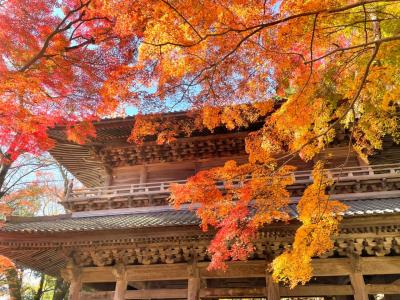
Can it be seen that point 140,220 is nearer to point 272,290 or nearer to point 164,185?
point 164,185

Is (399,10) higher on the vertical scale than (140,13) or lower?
lower

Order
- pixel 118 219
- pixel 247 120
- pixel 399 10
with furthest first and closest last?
1. pixel 247 120
2. pixel 118 219
3. pixel 399 10

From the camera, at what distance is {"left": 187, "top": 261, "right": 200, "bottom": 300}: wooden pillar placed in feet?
25.9

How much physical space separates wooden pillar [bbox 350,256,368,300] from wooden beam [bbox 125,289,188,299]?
3.94 meters

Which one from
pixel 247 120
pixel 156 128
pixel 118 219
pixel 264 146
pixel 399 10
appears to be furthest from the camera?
pixel 156 128

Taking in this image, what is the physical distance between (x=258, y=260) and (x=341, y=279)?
3236 millimetres

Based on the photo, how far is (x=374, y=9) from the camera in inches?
263

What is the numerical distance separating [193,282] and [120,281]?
195 centimetres

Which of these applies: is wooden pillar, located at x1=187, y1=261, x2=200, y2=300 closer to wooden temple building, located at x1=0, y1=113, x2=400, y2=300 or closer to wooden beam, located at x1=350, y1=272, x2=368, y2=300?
wooden temple building, located at x1=0, y1=113, x2=400, y2=300

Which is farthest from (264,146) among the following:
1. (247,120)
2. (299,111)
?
(247,120)

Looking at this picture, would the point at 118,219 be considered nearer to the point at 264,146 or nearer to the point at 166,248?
the point at 166,248

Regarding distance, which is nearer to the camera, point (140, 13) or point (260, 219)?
point (260, 219)

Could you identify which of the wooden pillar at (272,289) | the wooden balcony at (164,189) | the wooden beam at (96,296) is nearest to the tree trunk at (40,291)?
the wooden balcony at (164,189)

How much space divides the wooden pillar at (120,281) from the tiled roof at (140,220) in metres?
1.19
